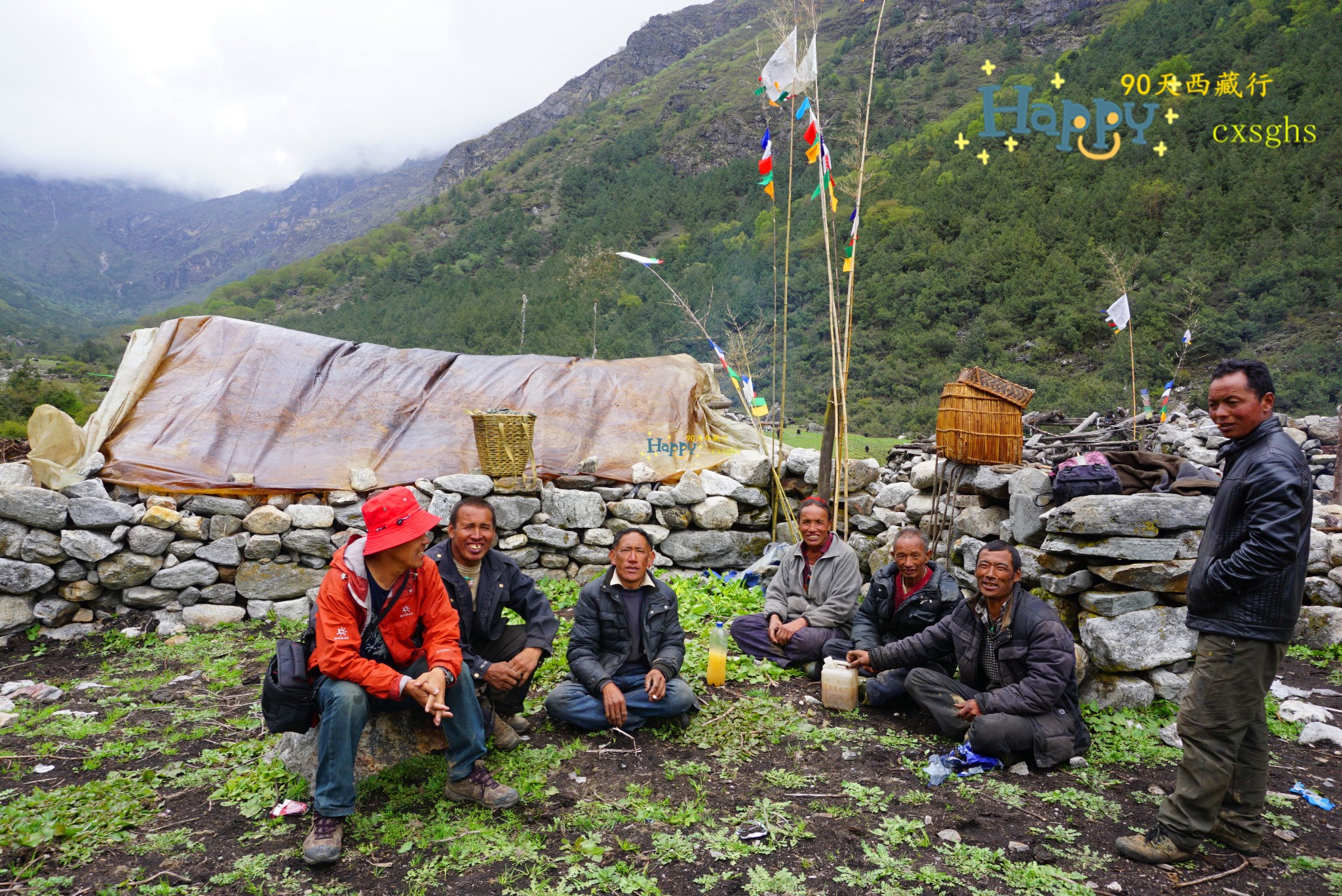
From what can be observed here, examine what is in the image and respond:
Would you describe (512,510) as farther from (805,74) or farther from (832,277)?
(805,74)

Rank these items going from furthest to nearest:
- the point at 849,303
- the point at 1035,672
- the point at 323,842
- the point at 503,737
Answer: the point at 849,303, the point at 503,737, the point at 1035,672, the point at 323,842

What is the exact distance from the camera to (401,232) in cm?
5056

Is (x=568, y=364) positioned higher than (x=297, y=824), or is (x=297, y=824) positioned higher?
(x=568, y=364)

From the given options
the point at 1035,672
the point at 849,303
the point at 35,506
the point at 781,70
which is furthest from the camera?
the point at 781,70

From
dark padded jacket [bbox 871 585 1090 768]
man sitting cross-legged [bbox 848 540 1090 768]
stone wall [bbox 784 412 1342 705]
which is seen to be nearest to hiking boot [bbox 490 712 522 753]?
man sitting cross-legged [bbox 848 540 1090 768]

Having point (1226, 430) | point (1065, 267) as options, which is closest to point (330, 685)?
point (1226, 430)

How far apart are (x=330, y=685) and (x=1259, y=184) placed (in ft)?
107

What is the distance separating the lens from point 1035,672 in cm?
322

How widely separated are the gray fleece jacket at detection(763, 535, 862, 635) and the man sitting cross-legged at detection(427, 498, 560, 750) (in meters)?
1.74

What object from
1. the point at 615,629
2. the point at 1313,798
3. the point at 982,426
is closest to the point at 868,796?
the point at 615,629

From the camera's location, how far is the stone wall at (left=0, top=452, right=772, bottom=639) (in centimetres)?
504

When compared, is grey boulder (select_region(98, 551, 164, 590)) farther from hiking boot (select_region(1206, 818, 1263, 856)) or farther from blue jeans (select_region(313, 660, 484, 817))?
hiking boot (select_region(1206, 818, 1263, 856))

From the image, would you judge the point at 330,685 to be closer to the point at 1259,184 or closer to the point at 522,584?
the point at 522,584

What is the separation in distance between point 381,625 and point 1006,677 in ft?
9.25
